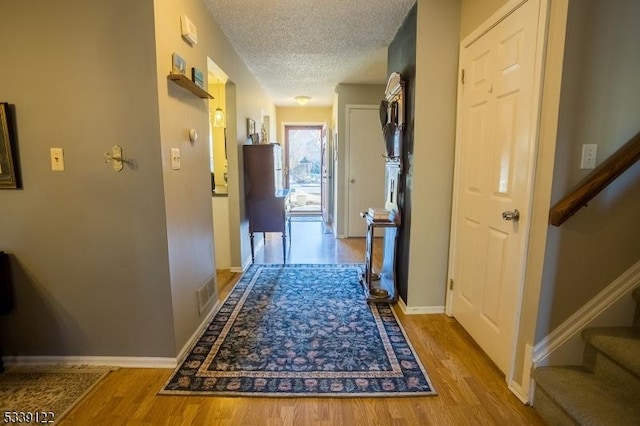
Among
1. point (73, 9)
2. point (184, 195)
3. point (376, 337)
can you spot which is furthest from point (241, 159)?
point (376, 337)

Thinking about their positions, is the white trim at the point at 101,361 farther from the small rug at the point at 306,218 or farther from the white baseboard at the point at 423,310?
the small rug at the point at 306,218

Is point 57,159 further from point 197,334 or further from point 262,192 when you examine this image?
point 262,192

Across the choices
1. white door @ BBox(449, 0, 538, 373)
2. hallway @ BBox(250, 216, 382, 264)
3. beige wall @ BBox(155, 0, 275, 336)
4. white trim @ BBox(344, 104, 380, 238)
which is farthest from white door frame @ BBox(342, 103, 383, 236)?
white door @ BBox(449, 0, 538, 373)

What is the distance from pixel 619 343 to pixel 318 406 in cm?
137

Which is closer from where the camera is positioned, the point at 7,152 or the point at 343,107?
the point at 7,152

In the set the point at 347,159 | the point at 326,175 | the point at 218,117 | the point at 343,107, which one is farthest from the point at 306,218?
the point at 218,117

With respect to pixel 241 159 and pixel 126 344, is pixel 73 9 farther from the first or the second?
pixel 241 159

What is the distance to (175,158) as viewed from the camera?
77.5 inches

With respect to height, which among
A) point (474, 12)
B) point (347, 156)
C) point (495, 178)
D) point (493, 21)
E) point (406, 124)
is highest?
point (474, 12)

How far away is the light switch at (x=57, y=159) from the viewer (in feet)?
5.91

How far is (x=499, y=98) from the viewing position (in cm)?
189

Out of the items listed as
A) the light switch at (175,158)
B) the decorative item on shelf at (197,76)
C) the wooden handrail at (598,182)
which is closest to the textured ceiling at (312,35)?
the decorative item on shelf at (197,76)

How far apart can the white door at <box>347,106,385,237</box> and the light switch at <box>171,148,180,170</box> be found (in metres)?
3.46

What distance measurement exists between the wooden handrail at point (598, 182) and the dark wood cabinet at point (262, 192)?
287cm
